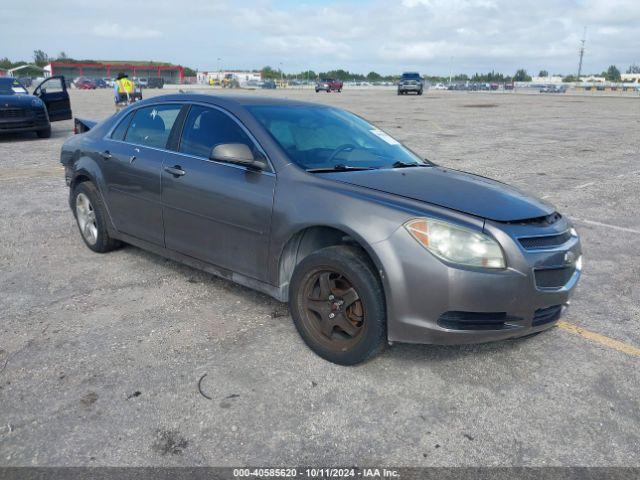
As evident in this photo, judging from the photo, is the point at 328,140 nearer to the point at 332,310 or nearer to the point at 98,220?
the point at 332,310

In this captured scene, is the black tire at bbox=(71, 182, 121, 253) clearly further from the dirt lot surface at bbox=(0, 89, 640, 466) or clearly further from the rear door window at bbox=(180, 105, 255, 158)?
the rear door window at bbox=(180, 105, 255, 158)

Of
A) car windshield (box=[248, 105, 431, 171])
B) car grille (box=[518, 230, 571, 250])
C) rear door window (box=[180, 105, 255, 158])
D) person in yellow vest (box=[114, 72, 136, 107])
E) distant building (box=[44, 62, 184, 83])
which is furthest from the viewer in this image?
distant building (box=[44, 62, 184, 83])

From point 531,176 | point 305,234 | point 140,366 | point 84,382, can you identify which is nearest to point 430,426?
point 305,234

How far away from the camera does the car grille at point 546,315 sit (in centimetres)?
303

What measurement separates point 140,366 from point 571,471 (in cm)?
232

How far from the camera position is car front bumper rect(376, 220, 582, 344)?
2.83 meters

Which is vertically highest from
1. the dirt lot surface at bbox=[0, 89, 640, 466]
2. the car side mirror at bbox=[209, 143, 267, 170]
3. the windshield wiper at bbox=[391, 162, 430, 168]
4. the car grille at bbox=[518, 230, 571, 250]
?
the car side mirror at bbox=[209, 143, 267, 170]

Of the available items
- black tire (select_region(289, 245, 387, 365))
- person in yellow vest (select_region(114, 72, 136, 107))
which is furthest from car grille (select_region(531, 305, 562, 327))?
person in yellow vest (select_region(114, 72, 136, 107))

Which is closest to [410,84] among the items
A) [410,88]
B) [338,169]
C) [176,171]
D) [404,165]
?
[410,88]

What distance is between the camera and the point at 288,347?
3463 millimetres

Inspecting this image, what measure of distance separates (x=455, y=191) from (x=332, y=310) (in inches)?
41.3

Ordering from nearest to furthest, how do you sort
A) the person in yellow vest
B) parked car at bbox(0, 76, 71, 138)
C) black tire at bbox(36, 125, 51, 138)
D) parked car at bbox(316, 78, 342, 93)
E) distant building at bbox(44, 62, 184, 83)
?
parked car at bbox(0, 76, 71, 138) → black tire at bbox(36, 125, 51, 138) → the person in yellow vest → parked car at bbox(316, 78, 342, 93) → distant building at bbox(44, 62, 184, 83)

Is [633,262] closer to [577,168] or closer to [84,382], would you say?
[84,382]

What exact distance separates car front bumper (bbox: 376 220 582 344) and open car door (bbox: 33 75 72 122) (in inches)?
598
